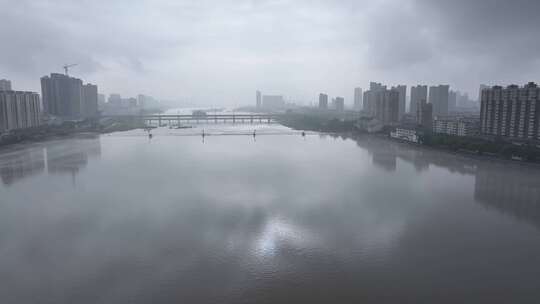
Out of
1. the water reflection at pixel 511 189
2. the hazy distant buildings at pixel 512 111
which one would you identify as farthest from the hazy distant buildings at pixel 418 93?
the water reflection at pixel 511 189

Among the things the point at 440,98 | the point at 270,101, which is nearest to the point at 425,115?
the point at 440,98

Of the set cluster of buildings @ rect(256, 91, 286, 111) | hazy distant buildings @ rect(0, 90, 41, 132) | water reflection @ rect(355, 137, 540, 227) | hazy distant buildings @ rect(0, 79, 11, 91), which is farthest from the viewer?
cluster of buildings @ rect(256, 91, 286, 111)

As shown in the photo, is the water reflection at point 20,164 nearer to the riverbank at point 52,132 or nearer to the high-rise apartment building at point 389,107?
the riverbank at point 52,132

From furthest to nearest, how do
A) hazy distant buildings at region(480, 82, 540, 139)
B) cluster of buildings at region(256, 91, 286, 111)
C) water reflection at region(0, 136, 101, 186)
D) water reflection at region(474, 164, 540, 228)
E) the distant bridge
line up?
cluster of buildings at region(256, 91, 286, 111)
the distant bridge
hazy distant buildings at region(480, 82, 540, 139)
water reflection at region(0, 136, 101, 186)
water reflection at region(474, 164, 540, 228)

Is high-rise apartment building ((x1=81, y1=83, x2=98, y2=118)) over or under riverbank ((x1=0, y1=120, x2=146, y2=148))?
over

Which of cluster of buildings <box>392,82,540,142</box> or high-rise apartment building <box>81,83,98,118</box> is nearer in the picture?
cluster of buildings <box>392,82,540,142</box>

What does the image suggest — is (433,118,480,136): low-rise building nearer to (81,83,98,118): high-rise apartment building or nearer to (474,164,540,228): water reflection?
(474,164,540,228): water reflection

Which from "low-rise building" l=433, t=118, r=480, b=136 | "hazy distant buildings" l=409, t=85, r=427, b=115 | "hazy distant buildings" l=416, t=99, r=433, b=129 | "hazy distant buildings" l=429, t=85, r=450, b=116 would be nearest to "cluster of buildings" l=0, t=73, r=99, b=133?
"low-rise building" l=433, t=118, r=480, b=136
